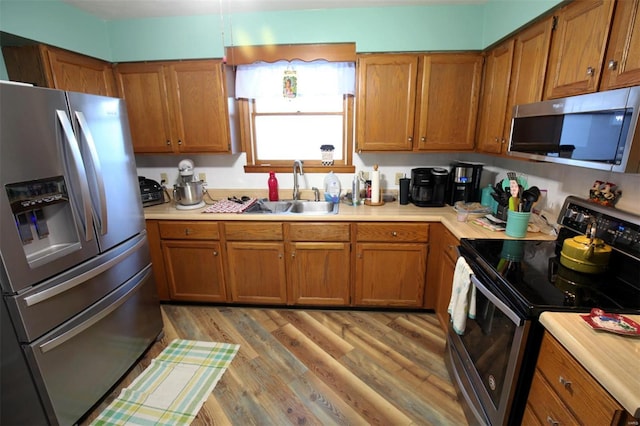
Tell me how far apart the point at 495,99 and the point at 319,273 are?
5.94 ft

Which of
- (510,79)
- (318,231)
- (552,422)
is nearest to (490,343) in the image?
(552,422)

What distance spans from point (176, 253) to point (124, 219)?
726 millimetres

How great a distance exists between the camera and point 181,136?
100 inches

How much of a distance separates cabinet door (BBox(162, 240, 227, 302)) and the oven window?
6.17 ft

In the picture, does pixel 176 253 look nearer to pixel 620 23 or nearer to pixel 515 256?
pixel 515 256

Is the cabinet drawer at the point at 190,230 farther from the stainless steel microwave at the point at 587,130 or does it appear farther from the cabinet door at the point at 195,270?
the stainless steel microwave at the point at 587,130

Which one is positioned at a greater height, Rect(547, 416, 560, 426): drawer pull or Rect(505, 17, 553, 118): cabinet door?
Answer: Rect(505, 17, 553, 118): cabinet door

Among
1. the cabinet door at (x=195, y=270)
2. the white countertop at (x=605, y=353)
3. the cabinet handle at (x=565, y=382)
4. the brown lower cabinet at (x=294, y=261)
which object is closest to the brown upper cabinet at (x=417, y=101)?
the brown lower cabinet at (x=294, y=261)

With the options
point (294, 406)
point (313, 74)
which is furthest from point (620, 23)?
point (294, 406)

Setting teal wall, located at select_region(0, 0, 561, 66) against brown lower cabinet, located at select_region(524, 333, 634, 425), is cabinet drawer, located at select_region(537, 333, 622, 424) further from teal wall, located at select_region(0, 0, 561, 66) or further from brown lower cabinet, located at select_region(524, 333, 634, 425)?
teal wall, located at select_region(0, 0, 561, 66)

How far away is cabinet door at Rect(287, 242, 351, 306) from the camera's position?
236 cm

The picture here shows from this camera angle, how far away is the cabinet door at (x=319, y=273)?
2.36 m

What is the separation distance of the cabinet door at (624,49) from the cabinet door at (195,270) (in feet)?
8.09

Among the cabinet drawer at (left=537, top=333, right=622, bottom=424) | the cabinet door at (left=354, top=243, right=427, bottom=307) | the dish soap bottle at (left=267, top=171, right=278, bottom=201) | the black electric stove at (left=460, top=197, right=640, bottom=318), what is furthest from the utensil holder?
the dish soap bottle at (left=267, top=171, right=278, bottom=201)
